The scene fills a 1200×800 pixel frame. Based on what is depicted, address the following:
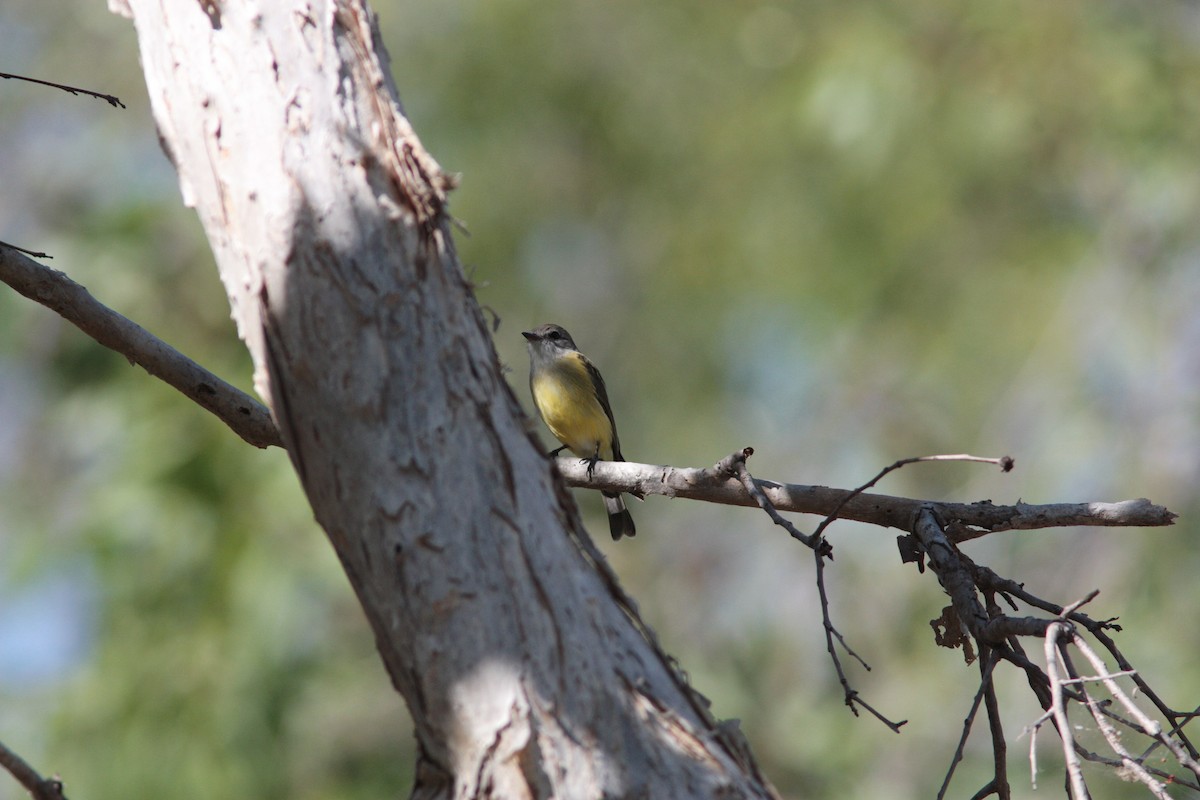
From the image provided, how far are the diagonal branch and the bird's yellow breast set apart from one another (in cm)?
404

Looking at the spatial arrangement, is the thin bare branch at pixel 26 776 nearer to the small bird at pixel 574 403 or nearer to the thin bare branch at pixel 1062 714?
the thin bare branch at pixel 1062 714

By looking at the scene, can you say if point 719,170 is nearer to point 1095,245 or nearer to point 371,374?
point 1095,245

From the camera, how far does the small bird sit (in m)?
7.42

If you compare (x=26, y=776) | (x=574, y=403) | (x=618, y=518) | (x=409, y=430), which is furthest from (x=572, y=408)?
(x=26, y=776)

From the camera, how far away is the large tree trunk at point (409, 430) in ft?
6.84

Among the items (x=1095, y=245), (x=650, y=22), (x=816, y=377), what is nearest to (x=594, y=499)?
(x=816, y=377)

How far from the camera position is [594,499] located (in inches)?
390

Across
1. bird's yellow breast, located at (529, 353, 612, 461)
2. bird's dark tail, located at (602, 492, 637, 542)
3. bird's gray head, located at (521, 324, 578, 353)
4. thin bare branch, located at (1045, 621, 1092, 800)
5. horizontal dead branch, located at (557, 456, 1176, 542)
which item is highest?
bird's gray head, located at (521, 324, 578, 353)

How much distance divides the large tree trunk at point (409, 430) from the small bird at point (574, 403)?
16.6 feet

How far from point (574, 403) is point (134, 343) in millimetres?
4318

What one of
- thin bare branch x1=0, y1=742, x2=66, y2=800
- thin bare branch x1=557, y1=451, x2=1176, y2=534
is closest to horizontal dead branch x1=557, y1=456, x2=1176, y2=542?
thin bare branch x1=557, y1=451, x2=1176, y2=534

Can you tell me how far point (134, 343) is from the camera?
3.29 meters

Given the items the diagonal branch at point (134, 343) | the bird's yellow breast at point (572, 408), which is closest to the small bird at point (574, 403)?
the bird's yellow breast at point (572, 408)

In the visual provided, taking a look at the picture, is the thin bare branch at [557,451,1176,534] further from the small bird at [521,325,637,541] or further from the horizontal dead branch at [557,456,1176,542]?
the small bird at [521,325,637,541]
